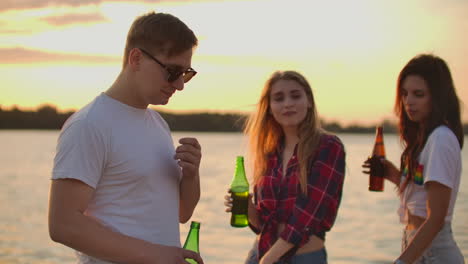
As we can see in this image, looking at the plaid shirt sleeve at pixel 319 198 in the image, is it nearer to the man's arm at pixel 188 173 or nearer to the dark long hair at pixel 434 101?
the dark long hair at pixel 434 101

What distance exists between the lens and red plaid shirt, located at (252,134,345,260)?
4102mm

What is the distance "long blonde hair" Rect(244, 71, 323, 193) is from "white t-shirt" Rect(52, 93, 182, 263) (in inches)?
56.3

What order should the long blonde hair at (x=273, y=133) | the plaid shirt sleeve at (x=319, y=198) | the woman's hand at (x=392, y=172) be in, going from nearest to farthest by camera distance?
the plaid shirt sleeve at (x=319, y=198)
the long blonde hair at (x=273, y=133)
the woman's hand at (x=392, y=172)

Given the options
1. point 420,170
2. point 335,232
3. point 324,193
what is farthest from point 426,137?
point 335,232

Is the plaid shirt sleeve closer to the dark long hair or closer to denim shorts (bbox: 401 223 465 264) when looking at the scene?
the dark long hair

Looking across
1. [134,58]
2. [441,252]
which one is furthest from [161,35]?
[441,252]

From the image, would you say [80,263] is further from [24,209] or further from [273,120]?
[24,209]

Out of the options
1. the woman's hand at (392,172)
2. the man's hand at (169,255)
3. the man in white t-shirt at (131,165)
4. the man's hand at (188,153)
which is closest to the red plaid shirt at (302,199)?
the woman's hand at (392,172)

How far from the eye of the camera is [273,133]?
460 cm

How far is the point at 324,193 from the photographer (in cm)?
416

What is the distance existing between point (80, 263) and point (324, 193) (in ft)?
5.95

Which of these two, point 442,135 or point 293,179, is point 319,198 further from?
point 442,135

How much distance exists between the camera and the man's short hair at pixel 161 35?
2.83 m

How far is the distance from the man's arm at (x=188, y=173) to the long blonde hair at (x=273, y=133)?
1160mm
